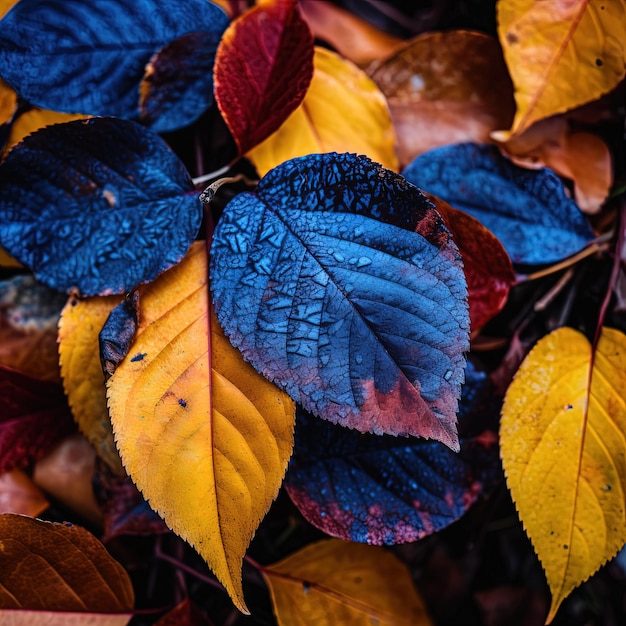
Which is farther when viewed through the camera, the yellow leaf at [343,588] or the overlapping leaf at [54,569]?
the yellow leaf at [343,588]

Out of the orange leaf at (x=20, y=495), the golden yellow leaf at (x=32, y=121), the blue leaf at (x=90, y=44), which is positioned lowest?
the orange leaf at (x=20, y=495)

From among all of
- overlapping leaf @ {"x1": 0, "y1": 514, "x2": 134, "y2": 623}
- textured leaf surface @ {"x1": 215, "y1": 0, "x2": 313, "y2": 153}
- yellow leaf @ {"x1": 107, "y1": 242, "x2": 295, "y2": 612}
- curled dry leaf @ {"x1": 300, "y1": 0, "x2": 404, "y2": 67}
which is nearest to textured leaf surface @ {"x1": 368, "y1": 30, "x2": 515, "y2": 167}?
curled dry leaf @ {"x1": 300, "y1": 0, "x2": 404, "y2": 67}

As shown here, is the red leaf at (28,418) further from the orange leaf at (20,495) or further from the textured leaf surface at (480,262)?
the textured leaf surface at (480,262)

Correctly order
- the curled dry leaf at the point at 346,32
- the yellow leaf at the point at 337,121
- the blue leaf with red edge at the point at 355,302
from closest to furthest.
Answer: the blue leaf with red edge at the point at 355,302, the yellow leaf at the point at 337,121, the curled dry leaf at the point at 346,32

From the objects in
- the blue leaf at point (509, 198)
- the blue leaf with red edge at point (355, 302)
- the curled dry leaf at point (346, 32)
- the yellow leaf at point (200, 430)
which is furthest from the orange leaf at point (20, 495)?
the curled dry leaf at point (346, 32)

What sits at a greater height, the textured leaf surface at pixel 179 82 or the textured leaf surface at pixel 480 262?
the textured leaf surface at pixel 179 82

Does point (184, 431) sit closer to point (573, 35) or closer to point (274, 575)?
point (274, 575)

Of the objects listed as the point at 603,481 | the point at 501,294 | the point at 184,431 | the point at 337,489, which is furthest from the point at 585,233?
the point at 184,431
